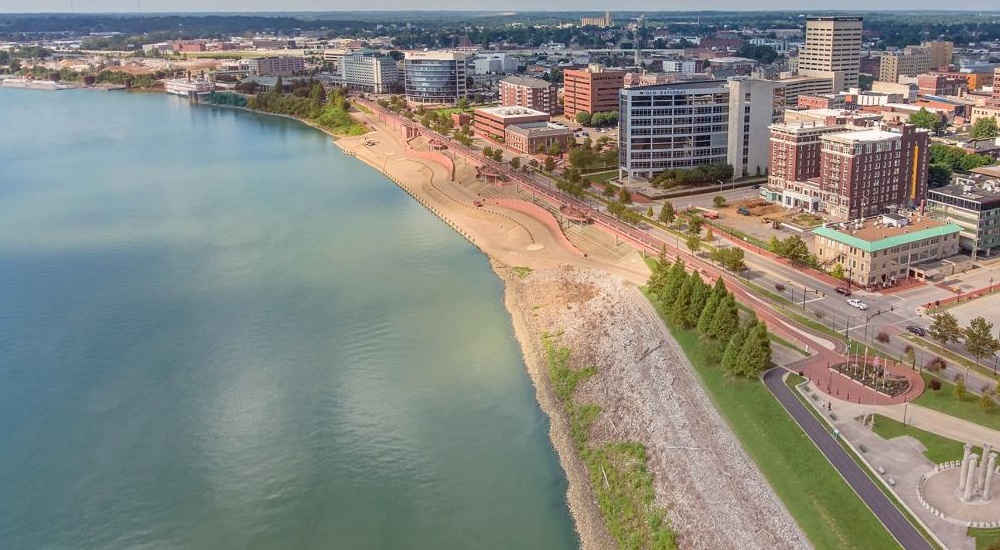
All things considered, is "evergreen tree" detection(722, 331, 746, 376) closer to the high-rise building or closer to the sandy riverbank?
the sandy riverbank

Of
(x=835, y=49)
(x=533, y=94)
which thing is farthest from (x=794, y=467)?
(x=835, y=49)

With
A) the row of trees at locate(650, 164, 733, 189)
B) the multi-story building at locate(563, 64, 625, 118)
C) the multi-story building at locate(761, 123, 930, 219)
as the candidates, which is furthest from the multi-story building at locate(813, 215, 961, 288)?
the multi-story building at locate(563, 64, 625, 118)

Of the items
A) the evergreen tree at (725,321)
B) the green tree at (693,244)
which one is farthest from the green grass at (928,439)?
the green tree at (693,244)

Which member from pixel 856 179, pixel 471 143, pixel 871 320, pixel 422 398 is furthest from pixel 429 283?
pixel 471 143

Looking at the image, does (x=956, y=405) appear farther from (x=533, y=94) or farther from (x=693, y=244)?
(x=533, y=94)

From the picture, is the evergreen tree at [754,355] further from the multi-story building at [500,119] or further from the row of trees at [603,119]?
the row of trees at [603,119]

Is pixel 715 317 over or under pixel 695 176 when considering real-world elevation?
under
